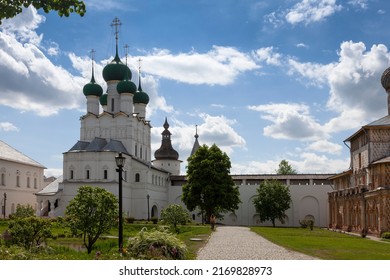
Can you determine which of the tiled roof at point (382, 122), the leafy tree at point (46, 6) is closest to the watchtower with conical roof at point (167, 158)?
the tiled roof at point (382, 122)

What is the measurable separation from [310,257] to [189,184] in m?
28.6

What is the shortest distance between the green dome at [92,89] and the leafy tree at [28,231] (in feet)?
126

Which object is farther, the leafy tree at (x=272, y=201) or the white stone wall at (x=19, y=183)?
the leafy tree at (x=272, y=201)

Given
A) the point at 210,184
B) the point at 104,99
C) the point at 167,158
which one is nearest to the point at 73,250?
the point at 210,184

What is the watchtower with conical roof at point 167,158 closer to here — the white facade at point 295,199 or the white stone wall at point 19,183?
the white facade at point 295,199

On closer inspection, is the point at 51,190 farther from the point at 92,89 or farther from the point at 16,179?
the point at 92,89

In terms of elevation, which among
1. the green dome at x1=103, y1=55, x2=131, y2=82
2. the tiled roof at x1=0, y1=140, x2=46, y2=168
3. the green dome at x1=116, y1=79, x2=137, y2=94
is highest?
the green dome at x1=103, y1=55, x2=131, y2=82

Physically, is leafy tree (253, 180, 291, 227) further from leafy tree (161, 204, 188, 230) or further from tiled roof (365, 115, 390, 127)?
leafy tree (161, 204, 188, 230)

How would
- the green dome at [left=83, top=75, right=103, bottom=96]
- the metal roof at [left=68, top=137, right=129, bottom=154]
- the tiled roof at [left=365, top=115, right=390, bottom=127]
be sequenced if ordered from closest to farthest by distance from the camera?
the tiled roof at [left=365, top=115, right=390, bottom=127] < the metal roof at [left=68, top=137, right=129, bottom=154] < the green dome at [left=83, top=75, right=103, bottom=96]

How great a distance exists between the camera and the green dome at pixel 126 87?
176ft

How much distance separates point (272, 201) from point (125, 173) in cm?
1466

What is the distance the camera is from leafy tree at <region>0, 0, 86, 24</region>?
11.5 metres

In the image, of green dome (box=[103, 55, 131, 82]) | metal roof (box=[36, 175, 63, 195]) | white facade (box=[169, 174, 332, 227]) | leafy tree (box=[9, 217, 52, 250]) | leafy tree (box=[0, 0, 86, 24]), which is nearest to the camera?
leafy tree (box=[0, 0, 86, 24])

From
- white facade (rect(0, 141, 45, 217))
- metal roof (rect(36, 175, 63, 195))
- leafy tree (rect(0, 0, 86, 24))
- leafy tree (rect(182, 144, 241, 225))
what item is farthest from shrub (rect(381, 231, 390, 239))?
metal roof (rect(36, 175, 63, 195))
